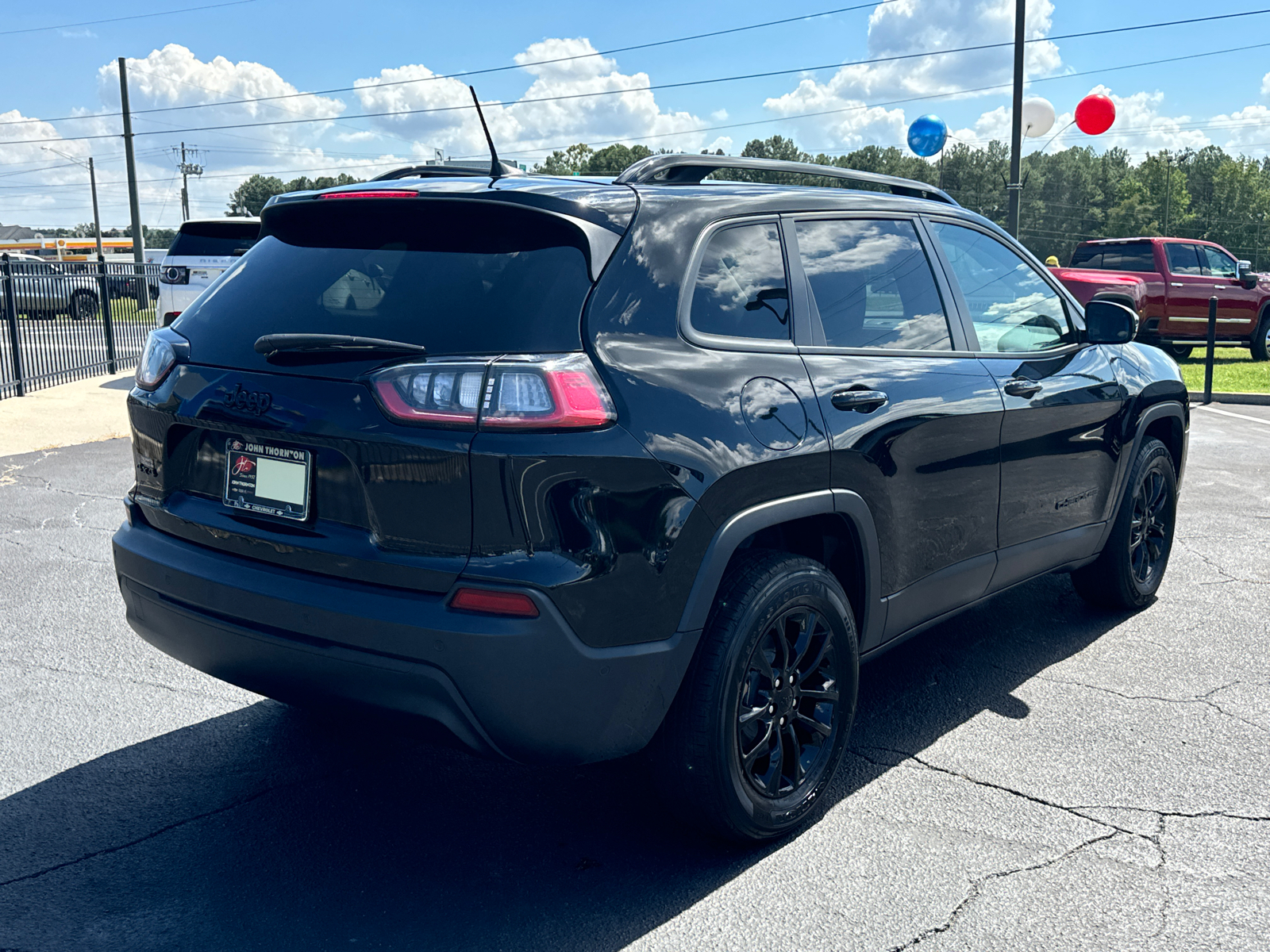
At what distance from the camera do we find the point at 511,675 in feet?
8.05

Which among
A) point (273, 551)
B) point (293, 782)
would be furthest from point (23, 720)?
point (273, 551)

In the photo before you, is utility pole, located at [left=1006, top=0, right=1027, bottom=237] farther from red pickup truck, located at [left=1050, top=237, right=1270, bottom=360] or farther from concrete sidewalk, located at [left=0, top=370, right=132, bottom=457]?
concrete sidewalk, located at [left=0, top=370, right=132, bottom=457]

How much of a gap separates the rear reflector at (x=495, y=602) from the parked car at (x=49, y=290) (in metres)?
12.5

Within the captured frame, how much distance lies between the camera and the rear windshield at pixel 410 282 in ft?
8.57

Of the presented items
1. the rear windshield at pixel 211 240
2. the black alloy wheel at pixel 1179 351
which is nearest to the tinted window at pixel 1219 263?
the black alloy wheel at pixel 1179 351

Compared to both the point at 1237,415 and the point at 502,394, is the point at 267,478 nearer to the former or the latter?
the point at 502,394

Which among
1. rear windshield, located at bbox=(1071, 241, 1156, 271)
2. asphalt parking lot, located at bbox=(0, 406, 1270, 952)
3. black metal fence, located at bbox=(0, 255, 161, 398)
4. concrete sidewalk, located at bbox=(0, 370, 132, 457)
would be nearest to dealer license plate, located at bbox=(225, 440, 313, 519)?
asphalt parking lot, located at bbox=(0, 406, 1270, 952)

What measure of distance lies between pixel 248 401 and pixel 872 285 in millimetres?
1943

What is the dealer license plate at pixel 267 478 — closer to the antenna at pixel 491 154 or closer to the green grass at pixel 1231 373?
the antenna at pixel 491 154

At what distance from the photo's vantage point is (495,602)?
8.05ft

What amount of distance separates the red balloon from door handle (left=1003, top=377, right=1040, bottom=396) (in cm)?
1690

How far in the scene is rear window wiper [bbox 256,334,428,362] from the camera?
2.59m

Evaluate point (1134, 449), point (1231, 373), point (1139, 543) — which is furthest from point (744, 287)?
point (1231, 373)

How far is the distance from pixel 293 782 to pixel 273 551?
39.6 inches
